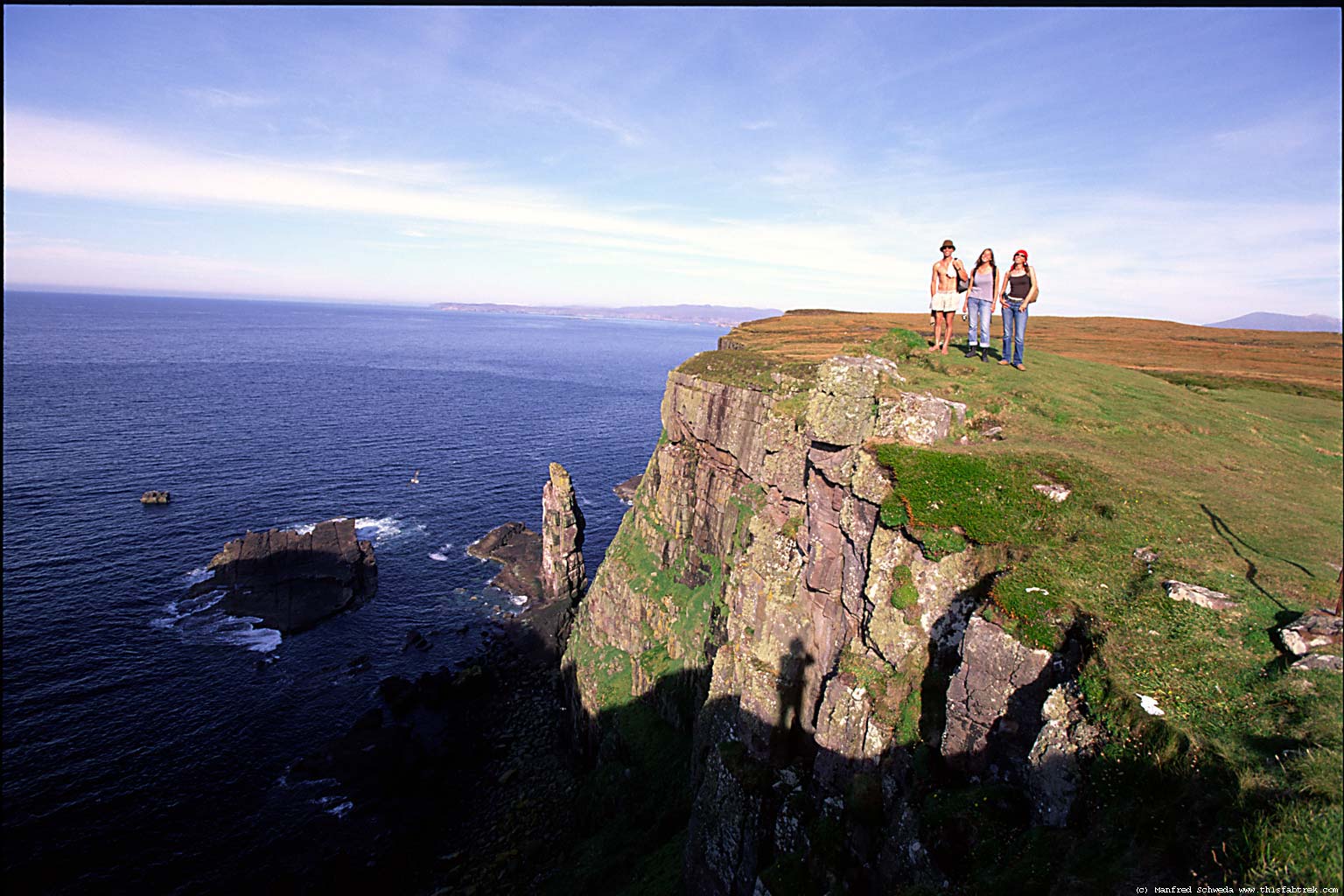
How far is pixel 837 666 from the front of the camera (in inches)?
794

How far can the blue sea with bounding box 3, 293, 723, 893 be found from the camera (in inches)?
1438

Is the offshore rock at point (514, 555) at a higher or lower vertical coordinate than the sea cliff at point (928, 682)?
lower

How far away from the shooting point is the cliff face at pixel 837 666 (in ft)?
48.9

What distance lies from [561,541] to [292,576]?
79.9 feet

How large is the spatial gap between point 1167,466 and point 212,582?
68506 mm

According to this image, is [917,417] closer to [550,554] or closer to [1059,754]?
[1059,754]

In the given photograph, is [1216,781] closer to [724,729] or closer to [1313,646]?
[1313,646]

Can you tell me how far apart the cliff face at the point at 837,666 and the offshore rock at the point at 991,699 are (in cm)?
4

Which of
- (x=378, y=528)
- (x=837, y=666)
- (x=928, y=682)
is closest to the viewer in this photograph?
(x=928, y=682)

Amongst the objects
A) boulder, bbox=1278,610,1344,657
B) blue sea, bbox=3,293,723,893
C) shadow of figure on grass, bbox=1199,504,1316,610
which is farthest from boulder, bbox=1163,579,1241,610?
blue sea, bbox=3,293,723,893

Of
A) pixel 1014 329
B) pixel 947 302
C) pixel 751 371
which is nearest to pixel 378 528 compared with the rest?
pixel 751 371

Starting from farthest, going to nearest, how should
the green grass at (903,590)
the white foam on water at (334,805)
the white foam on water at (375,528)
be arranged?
1. the white foam on water at (375,528)
2. the white foam on water at (334,805)
3. the green grass at (903,590)

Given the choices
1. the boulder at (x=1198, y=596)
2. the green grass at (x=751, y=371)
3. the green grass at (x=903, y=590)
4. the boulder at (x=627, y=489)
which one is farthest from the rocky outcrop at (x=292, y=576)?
the boulder at (x=1198, y=596)

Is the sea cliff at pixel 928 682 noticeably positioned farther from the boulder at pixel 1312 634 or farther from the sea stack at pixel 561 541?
the sea stack at pixel 561 541
